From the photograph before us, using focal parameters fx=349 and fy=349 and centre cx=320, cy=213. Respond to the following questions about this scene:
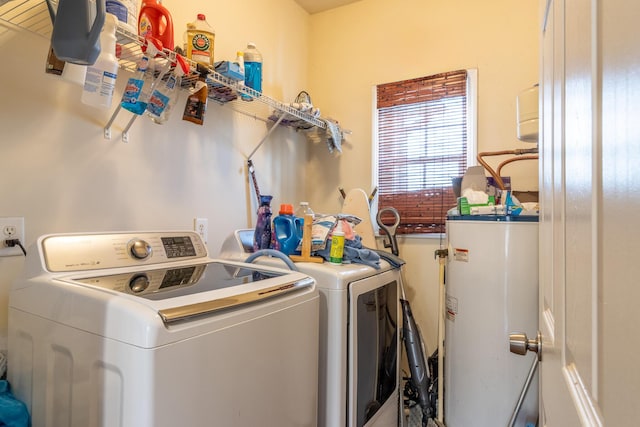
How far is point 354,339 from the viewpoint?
1.43 metres

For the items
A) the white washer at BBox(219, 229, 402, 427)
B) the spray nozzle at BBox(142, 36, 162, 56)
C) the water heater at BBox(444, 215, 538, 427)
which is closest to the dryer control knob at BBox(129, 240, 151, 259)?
the white washer at BBox(219, 229, 402, 427)

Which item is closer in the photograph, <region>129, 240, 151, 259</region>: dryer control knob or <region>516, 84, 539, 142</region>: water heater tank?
<region>129, 240, 151, 259</region>: dryer control knob

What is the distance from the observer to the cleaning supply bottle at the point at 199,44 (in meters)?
1.58

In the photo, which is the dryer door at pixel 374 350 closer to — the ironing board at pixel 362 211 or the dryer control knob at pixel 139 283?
the ironing board at pixel 362 211

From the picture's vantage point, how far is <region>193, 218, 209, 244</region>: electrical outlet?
1847 millimetres

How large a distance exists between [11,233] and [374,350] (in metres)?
1.47

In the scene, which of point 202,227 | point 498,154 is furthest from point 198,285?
point 498,154

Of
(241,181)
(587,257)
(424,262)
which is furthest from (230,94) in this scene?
(587,257)

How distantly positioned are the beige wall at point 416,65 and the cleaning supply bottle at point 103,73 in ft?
5.82

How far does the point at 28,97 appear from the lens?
122 centimetres

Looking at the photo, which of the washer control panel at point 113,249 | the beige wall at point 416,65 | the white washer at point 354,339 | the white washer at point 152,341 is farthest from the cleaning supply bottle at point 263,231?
the beige wall at point 416,65

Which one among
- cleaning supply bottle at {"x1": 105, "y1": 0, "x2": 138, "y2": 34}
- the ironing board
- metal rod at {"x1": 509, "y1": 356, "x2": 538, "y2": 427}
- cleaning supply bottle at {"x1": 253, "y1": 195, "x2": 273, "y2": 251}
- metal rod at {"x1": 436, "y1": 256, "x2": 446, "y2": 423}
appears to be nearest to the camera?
cleaning supply bottle at {"x1": 105, "y1": 0, "x2": 138, "y2": 34}

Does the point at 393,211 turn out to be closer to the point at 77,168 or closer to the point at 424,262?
the point at 424,262

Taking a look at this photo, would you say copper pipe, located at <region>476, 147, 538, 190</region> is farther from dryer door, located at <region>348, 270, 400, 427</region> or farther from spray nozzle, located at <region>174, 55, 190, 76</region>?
spray nozzle, located at <region>174, 55, 190, 76</region>
